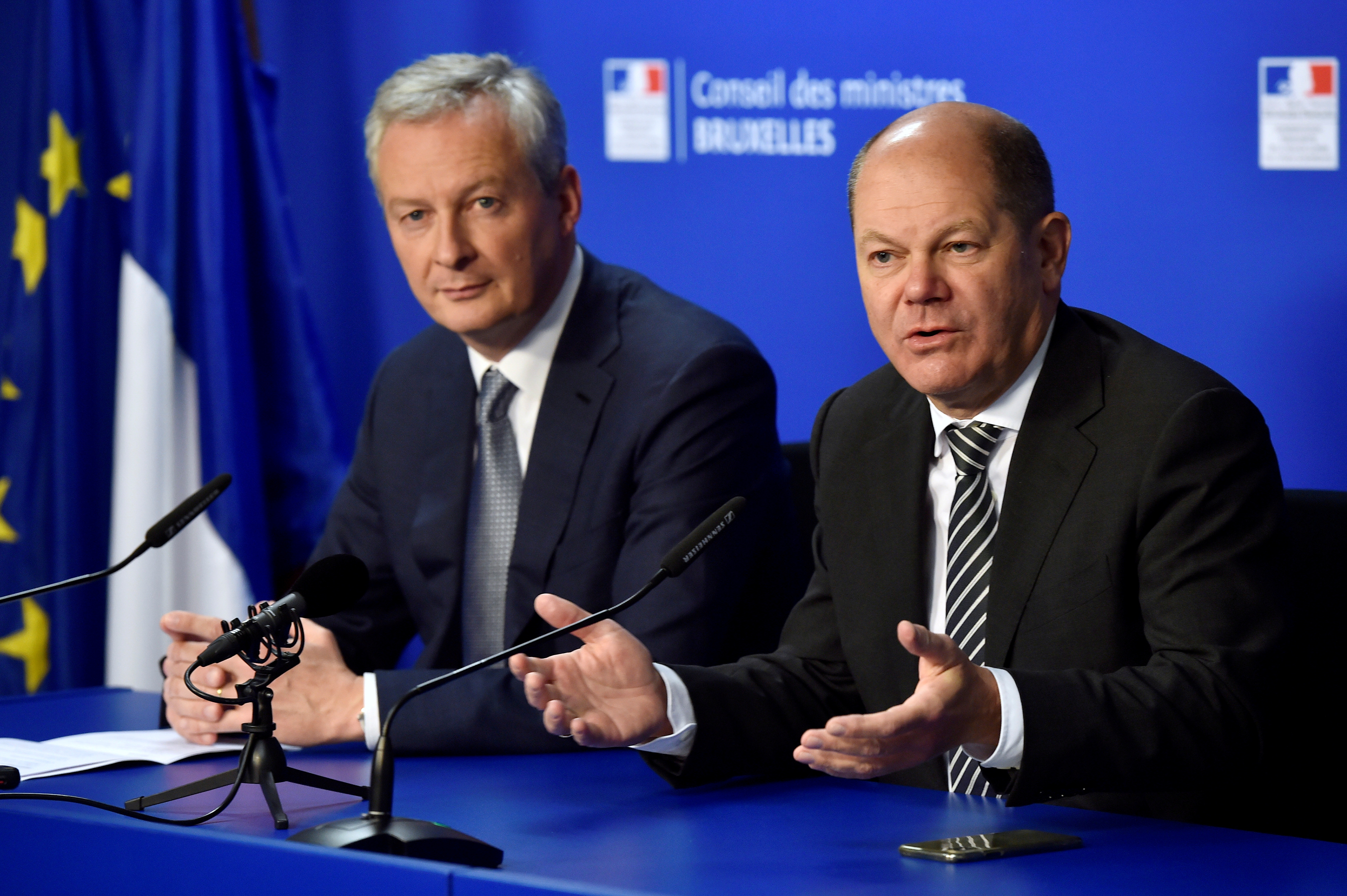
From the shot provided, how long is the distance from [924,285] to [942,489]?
0.30 m

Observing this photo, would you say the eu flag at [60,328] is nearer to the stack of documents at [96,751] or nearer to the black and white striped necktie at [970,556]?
the stack of documents at [96,751]

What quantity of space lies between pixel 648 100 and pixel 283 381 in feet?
3.79

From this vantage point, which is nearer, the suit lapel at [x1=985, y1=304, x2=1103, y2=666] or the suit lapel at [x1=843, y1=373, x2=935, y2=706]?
the suit lapel at [x1=985, y1=304, x2=1103, y2=666]

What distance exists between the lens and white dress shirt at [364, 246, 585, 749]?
2681mm

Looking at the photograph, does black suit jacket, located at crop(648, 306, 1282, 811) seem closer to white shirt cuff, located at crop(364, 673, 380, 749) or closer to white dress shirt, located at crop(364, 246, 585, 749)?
white shirt cuff, located at crop(364, 673, 380, 749)

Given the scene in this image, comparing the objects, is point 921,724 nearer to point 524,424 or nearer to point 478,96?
point 524,424

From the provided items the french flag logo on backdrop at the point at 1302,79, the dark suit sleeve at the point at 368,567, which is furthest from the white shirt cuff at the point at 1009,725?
the french flag logo on backdrop at the point at 1302,79

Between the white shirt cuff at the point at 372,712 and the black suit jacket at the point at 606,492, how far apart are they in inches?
13.9

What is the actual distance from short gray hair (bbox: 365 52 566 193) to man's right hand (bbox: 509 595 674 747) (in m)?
1.21

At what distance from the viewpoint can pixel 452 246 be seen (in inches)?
104

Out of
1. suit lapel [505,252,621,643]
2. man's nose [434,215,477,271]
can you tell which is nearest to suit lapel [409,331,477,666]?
suit lapel [505,252,621,643]

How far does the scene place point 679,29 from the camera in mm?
3670

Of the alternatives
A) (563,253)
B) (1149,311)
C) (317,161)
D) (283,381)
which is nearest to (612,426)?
(563,253)

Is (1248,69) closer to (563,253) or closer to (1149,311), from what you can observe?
(1149,311)
